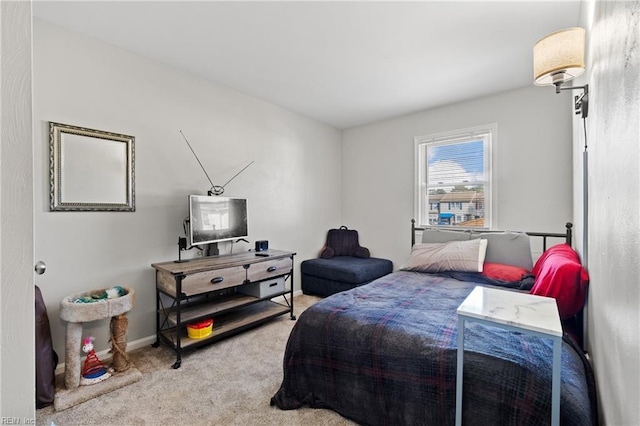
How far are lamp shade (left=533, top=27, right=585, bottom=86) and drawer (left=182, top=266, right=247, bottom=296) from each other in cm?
271

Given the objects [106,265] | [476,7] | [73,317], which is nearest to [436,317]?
[476,7]

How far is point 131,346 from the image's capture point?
98.0 inches

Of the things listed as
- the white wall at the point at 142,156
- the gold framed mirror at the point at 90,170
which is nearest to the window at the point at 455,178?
the white wall at the point at 142,156

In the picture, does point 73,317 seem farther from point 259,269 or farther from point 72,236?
point 259,269

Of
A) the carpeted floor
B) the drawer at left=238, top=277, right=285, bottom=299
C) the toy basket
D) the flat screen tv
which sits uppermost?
the flat screen tv

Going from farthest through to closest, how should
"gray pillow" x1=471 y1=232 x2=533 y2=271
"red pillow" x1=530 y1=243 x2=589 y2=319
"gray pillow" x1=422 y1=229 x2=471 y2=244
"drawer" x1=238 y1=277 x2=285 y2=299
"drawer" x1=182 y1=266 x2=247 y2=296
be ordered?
1. "gray pillow" x1=422 y1=229 x2=471 y2=244
2. "drawer" x1=238 y1=277 x2=285 y2=299
3. "gray pillow" x1=471 y1=232 x2=533 y2=271
4. "drawer" x1=182 y1=266 x2=247 y2=296
5. "red pillow" x1=530 y1=243 x2=589 y2=319

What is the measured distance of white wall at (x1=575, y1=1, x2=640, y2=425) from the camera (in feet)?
2.15

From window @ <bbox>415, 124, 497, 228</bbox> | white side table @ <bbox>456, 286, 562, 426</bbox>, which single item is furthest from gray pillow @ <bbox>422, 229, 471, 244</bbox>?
white side table @ <bbox>456, 286, 562, 426</bbox>

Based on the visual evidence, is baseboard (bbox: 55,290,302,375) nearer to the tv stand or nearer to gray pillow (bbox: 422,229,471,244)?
the tv stand

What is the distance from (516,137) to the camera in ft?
10.7

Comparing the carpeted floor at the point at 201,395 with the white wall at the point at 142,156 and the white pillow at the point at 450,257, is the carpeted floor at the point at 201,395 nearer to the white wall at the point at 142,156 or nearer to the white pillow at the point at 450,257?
the white wall at the point at 142,156

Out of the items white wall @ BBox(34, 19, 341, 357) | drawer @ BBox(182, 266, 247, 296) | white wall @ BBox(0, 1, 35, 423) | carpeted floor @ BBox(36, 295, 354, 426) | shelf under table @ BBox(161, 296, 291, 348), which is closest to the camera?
white wall @ BBox(0, 1, 35, 423)

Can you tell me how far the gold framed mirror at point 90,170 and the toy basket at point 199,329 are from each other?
1146 mm

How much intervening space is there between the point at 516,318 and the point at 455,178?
116 inches
